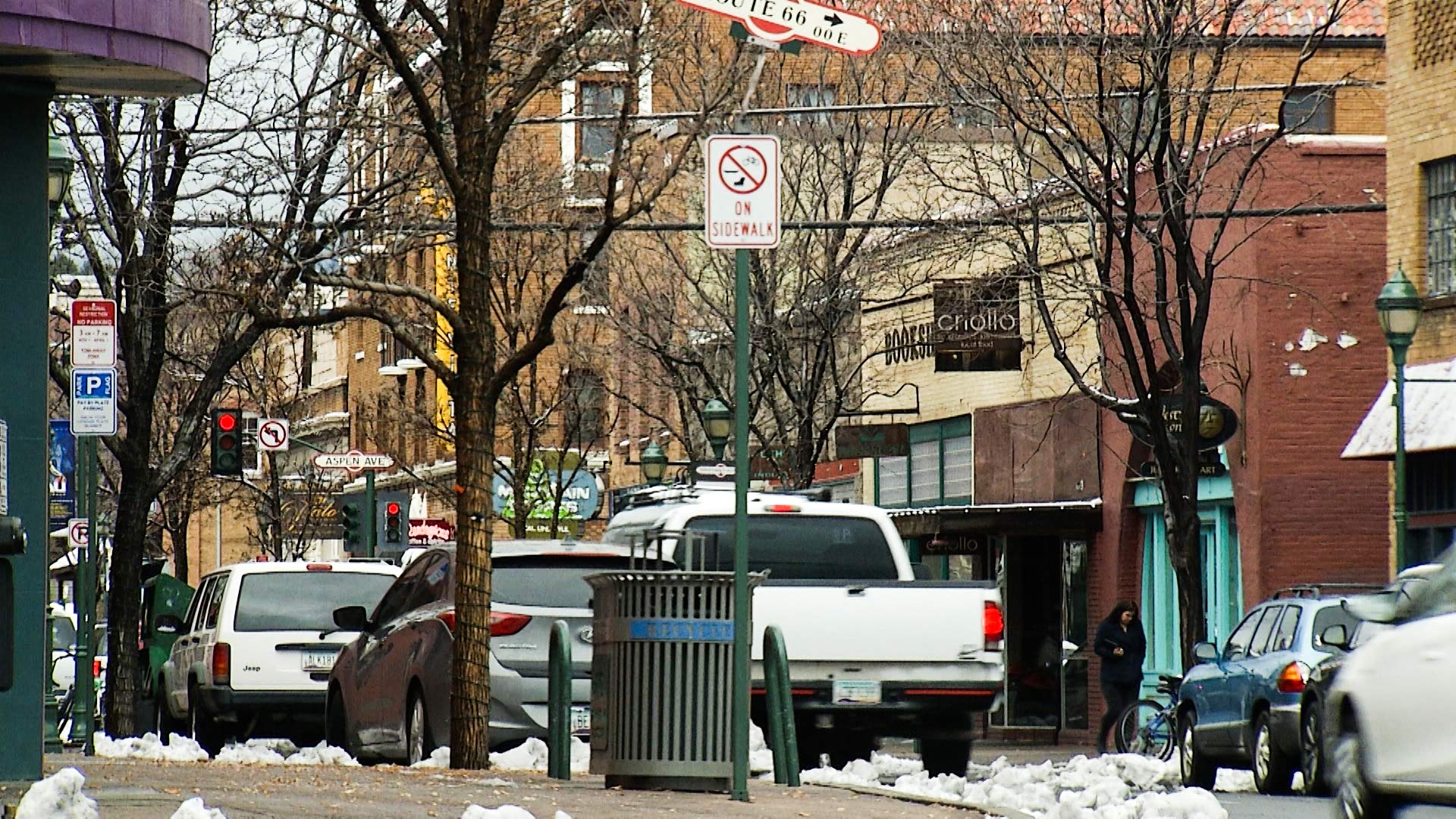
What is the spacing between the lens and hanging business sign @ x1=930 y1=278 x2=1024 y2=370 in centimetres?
3209

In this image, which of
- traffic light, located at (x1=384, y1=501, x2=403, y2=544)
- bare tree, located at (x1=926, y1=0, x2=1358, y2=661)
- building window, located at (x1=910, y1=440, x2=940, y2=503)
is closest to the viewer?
bare tree, located at (x1=926, y1=0, x2=1358, y2=661)

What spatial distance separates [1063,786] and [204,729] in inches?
369

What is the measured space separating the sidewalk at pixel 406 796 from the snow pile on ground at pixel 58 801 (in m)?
1.01

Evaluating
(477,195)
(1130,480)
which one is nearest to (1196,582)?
(1130,480)

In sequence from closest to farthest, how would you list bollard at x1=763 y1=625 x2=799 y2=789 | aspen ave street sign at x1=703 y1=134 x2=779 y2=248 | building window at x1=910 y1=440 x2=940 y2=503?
aspen ave street sign at x1=703 y1=134 x2=779 y2=248
bollard at x1=763 y1=625 x2=799 y2=789
building window at x1=910 y1=440 x2=940 y2=503

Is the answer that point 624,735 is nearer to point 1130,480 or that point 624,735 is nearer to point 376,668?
point 376,668

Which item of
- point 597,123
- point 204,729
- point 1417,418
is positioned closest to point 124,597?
point 204,729

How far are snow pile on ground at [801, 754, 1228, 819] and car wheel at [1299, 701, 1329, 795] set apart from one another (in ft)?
3.63

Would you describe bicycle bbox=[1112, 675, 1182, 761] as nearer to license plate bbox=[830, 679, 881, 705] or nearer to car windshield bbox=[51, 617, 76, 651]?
license plate bbox=[830, 679, 881, 705]

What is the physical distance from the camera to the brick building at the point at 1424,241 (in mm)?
27281

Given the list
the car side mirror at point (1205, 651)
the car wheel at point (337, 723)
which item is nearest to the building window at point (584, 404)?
the car wheel at point (337, 723)

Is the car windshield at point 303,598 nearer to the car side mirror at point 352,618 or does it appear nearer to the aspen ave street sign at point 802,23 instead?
the car side mirror at point 352,618

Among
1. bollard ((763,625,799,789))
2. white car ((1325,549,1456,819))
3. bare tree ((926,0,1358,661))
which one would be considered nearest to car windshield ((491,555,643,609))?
bollard ((763,625,799,789))

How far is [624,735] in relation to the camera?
527 inches
